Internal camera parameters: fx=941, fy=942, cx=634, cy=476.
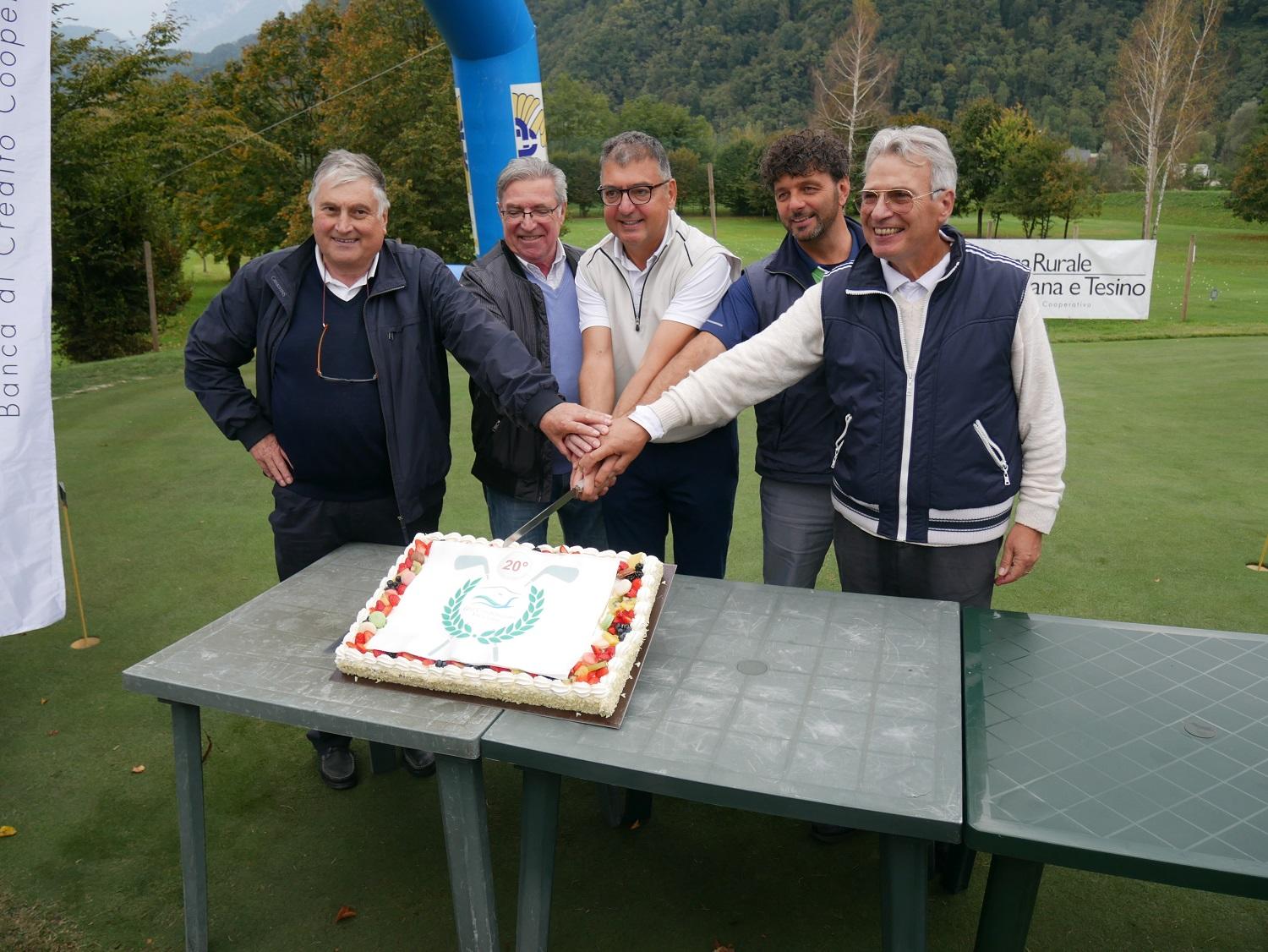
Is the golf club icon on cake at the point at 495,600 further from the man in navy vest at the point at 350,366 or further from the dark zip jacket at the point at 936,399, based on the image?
the dark zip jacket at the point at 936,399

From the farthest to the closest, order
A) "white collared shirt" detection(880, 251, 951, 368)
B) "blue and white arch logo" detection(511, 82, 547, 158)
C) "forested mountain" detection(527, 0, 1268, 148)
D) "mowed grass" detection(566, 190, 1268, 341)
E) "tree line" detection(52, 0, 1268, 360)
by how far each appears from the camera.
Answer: "forested mountain" detection(527, 0, 1268, 148) → "tree line" detection(52, 0, 1268, 360) → "mowed grass" detection(566, 190, 1268, 341) → "blue and white arch logo" detection(511, 82, 547, 158) → "white collared shirt" detection(880, 251, 951, 368)

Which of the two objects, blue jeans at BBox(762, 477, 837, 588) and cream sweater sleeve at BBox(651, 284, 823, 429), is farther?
blue jeans at BBox(762, 477, 837, 588)

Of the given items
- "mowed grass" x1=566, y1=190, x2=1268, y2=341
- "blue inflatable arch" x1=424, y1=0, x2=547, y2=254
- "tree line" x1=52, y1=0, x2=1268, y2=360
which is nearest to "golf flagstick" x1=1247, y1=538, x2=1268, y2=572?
"blue inflatable arch" x1=424, y1=0, x2=547, y2=254

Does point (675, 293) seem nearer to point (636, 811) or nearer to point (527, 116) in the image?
point (636, 811)

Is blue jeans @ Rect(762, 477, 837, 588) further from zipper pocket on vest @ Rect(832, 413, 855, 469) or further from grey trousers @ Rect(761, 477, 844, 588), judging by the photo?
zipper pocket on vest @ Rect(832, 413, 855, 469)

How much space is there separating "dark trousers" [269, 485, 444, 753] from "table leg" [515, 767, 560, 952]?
1059 millimetres

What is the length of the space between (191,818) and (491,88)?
5767mm

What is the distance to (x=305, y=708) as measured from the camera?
5.60 ft

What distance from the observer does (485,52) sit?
6.51 metres

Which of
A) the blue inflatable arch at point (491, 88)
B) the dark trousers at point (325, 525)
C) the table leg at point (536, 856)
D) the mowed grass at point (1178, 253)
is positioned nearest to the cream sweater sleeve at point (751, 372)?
the dark trousers at point (325, 525)

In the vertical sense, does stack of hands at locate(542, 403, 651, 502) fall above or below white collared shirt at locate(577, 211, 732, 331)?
below

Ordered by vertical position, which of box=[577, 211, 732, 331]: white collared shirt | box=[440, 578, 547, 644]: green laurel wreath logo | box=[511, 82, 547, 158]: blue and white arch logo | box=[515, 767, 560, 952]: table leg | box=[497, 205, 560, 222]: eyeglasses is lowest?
box=[515, 767, 560, 952]: table leg

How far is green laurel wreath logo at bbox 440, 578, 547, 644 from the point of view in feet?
5.95

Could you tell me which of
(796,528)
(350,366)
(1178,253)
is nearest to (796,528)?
(796,528)
